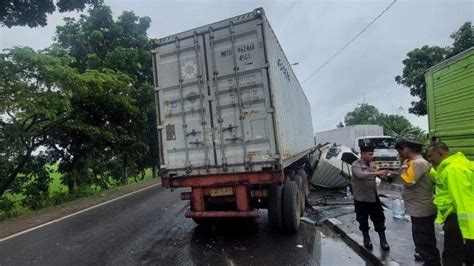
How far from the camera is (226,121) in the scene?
730 cm

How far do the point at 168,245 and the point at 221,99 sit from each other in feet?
9.37

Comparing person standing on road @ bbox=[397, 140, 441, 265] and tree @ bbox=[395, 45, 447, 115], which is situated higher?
tree @ bbox=[395, 45, 447, 115]

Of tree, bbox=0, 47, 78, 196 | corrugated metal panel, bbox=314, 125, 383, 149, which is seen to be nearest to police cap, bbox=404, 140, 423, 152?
tree, bbox=0, 47, 78, 196

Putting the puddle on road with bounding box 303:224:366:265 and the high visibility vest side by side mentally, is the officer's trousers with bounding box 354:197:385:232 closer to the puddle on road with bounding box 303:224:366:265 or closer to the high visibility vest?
the puddle on road with bounding box 303:224:366:265

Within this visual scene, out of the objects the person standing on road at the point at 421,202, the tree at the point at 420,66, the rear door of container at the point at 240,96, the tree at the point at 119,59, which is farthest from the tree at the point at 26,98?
the tree at the point at 420,66

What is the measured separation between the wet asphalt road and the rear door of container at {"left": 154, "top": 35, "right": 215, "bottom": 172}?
4.87ft

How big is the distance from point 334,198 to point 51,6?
930cm

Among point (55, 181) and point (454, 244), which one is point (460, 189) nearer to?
point (454, 244)

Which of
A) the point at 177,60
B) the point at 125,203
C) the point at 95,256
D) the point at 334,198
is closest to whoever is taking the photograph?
the point at 95,256

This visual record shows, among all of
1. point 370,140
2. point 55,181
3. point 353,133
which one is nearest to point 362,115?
point 353,133

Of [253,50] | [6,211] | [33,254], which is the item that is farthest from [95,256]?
[6,211]

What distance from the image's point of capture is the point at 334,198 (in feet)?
38.5

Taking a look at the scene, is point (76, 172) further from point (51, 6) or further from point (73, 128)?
point (51, 6)

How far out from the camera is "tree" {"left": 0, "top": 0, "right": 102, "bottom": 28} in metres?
9.40
